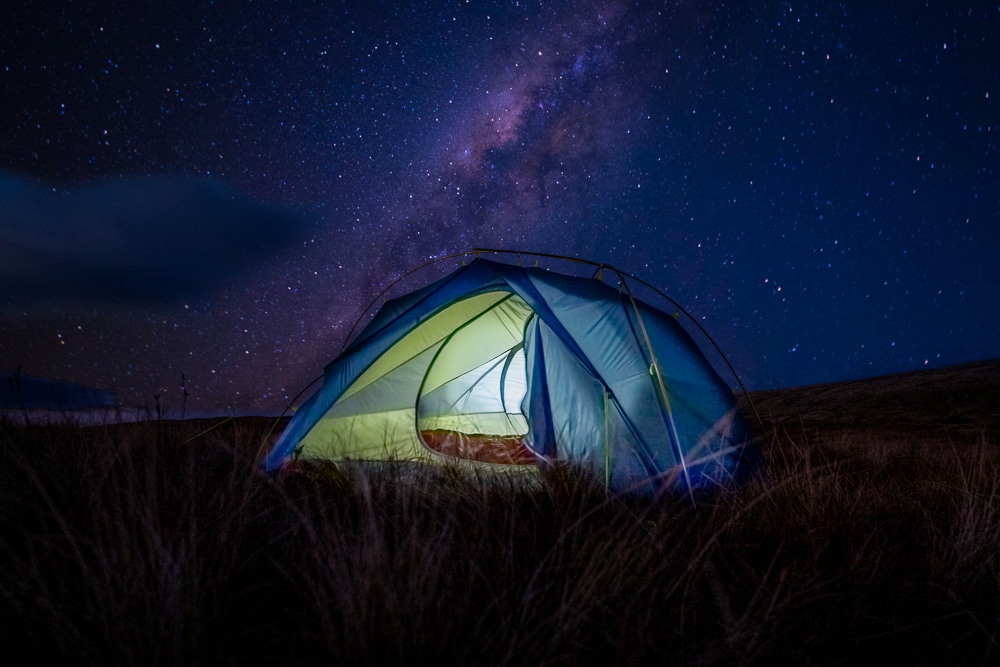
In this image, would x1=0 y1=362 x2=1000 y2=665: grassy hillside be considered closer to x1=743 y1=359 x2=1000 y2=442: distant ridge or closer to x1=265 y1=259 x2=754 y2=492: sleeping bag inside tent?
x1=265 y1=259 x2=754 y2=492: sleeping bag inside tent

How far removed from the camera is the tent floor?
4.06 m

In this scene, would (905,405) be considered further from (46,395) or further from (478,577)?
(46,395)

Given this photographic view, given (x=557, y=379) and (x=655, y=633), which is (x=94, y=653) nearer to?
(x=655, y=633)

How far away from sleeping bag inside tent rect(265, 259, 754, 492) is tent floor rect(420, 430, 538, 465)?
0.07 ft

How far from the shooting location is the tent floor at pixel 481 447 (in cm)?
406

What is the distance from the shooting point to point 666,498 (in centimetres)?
286

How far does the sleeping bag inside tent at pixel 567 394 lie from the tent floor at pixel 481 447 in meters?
0.02

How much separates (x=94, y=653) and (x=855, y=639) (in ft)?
7.28

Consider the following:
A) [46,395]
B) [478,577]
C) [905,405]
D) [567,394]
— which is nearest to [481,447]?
[567,394]

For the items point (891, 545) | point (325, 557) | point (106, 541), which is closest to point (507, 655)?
point (325, 557)

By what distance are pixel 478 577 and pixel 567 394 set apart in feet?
7.24

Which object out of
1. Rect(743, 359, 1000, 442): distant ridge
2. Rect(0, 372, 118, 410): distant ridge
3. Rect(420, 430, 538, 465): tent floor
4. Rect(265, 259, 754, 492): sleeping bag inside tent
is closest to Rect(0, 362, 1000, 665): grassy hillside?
Rect(265, 259, 754, 492): sleeping bag inside tent

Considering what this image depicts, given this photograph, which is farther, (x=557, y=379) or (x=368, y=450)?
(x=368, y=450)

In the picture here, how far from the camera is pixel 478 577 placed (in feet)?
5.39
